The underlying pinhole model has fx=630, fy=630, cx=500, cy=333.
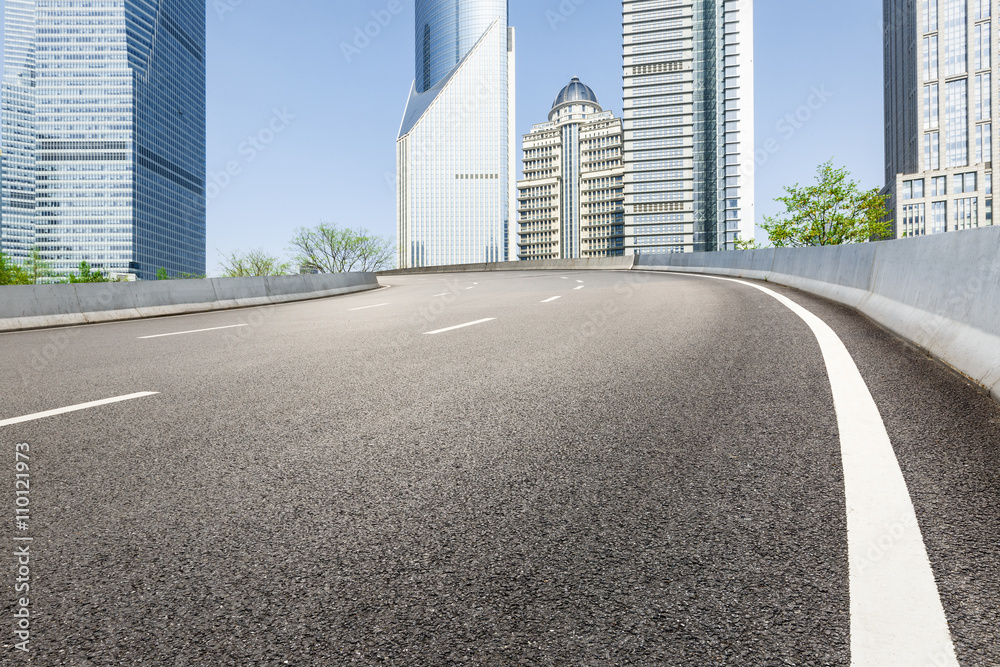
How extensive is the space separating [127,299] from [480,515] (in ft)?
47.0

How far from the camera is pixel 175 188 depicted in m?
169

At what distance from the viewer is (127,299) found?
46.1ft

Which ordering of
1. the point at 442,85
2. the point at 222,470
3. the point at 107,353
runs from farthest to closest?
the point at 442,85 < the point at 107,353 < the point at 222,470

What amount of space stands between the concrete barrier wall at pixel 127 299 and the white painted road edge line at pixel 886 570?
1380 cm

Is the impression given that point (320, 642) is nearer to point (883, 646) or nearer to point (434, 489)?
point (434, 489)

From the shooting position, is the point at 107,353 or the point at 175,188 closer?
the point at 107,353

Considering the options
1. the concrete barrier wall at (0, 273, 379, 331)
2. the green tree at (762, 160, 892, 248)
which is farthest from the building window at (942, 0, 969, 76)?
the concrete barrier wall at (0, 273, 379, 331)

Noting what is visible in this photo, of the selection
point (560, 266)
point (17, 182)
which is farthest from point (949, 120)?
point (17, 182)

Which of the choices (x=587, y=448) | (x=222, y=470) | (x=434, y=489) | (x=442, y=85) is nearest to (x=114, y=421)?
(x=222, y=470)

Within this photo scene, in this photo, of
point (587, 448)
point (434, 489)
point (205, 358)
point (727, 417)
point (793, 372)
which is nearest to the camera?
point (434, 489)

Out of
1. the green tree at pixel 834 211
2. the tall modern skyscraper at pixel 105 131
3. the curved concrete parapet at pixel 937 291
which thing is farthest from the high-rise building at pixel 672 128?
the curved concrete parapet at pixel 937 291

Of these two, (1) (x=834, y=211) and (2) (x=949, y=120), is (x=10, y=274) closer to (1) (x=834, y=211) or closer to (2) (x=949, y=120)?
(1) (x=834, y=211)

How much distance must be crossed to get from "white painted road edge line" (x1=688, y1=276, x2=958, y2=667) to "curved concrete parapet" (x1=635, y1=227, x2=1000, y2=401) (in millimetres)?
1949

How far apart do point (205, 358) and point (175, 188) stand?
7367 inches
